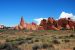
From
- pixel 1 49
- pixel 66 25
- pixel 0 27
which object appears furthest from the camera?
pixel 0 27

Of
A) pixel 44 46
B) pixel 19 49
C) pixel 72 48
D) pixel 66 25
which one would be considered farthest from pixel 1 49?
pixel 66 25

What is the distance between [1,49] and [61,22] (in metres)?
114

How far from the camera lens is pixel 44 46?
91.0 feet

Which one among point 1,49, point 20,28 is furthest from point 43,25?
point 1,49

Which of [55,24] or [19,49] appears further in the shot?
[55,24]

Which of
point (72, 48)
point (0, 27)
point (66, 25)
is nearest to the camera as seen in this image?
point (72, 48)

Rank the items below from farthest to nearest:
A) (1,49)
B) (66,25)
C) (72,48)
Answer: (66,25), (1,49), (72,48)

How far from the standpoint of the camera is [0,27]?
14875cm

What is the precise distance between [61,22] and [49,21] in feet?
29.2

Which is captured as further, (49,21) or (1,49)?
(49,21)

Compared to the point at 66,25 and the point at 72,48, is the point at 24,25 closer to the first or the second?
the point at 66,25

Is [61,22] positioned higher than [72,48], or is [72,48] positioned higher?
[61,22]

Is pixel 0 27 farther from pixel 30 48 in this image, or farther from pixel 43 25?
pixel 30 48

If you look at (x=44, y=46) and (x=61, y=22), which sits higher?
(x=61, y=22)
